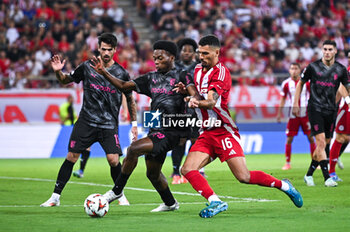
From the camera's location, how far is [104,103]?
10055mm

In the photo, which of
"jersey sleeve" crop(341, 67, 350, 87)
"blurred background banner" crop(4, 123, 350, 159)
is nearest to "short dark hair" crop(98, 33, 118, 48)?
"jersey sleeve" crop(341, 67, 350, 87)

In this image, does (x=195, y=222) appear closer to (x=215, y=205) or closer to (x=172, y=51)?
(x=215, y=205)

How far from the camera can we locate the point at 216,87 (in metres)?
8.04

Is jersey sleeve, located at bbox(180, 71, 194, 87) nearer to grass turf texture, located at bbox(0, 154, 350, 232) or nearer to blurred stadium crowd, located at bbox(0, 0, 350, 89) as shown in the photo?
grass turf texture, located at bbox(0, 154, 350, 232)

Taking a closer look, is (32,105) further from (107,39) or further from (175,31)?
(107,39)

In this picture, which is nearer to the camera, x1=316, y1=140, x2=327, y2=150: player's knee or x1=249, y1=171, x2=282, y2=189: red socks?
x1=249, y1=171, x2=282, y2=189: red socks

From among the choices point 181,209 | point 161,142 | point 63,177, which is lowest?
point 181,209

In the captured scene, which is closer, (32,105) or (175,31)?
(32,105)

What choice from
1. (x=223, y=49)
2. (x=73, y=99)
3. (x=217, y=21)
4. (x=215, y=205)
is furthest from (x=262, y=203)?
(x=217, y=21)

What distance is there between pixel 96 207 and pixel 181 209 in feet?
4.56

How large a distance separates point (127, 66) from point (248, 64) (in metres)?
5.18

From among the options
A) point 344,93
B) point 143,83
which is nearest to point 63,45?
point 344,93

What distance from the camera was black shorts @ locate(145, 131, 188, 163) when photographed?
28.0 ft

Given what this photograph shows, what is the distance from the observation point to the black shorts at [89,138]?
32.2 feet
